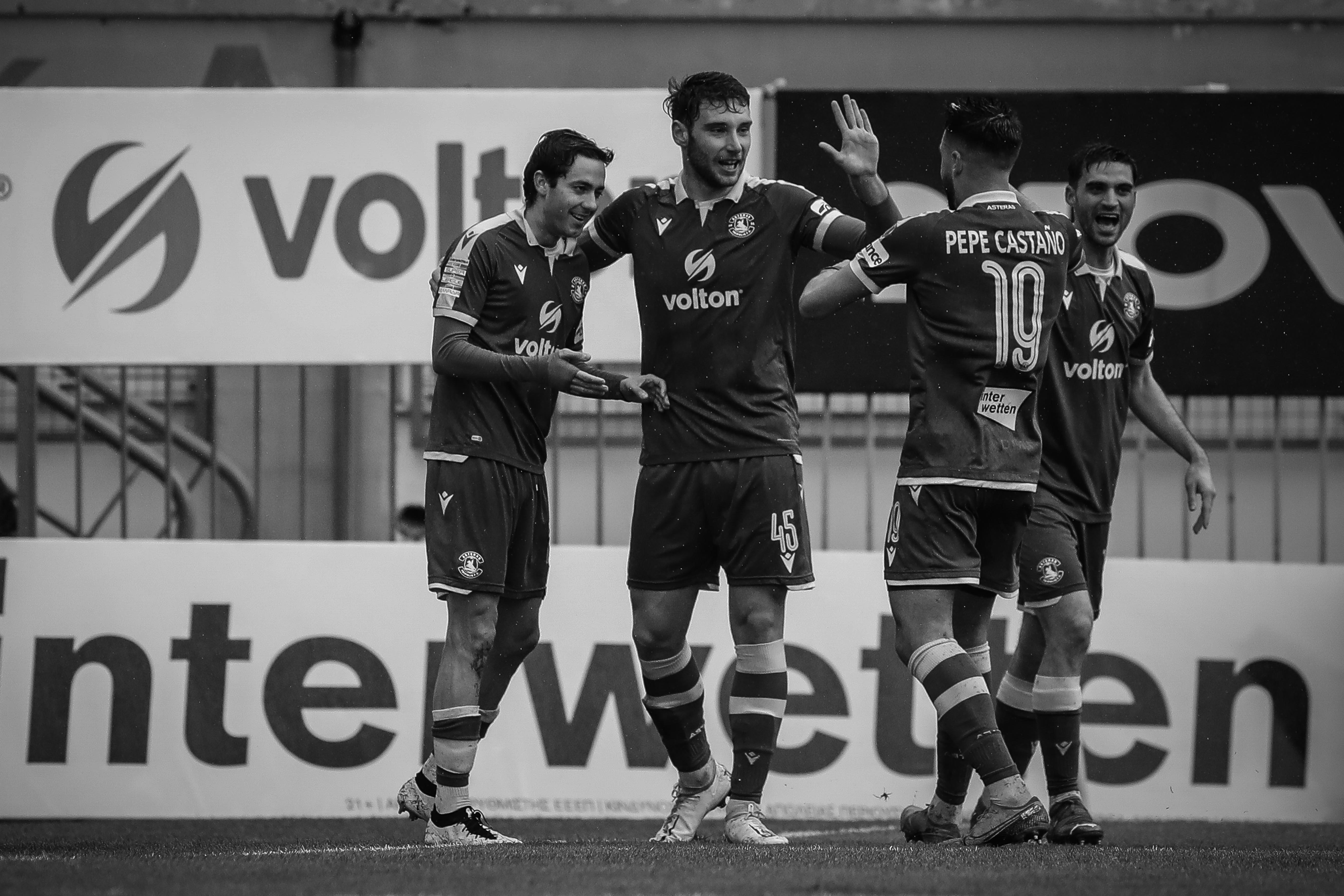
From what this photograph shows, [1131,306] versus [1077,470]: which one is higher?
[1131,306]

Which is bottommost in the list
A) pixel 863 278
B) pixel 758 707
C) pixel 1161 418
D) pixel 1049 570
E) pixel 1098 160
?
pixel 758 707

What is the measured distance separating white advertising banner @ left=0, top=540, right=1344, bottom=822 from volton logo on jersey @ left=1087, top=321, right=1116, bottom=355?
2.25m

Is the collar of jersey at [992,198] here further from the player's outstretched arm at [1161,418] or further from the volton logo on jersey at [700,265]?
the player's outstretched arm at [1161,418]

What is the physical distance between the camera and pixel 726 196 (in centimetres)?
539

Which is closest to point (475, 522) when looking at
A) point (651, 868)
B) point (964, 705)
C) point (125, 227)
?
point (651, 868)

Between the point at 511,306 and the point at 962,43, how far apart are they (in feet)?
20.3

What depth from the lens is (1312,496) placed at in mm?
9758

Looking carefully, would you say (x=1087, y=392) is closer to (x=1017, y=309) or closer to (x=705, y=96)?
(x=1017, y=309)

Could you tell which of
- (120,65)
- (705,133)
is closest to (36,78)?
(120,65)

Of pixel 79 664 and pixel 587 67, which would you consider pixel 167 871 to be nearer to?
pixel 79 664

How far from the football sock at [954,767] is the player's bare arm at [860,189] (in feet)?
4.80

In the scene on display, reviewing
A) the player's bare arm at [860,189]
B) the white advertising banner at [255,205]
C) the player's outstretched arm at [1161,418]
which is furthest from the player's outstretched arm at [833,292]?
the white advertising banner at [255,205]

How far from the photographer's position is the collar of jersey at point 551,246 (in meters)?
5.62

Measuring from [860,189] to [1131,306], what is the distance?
1.45 m
